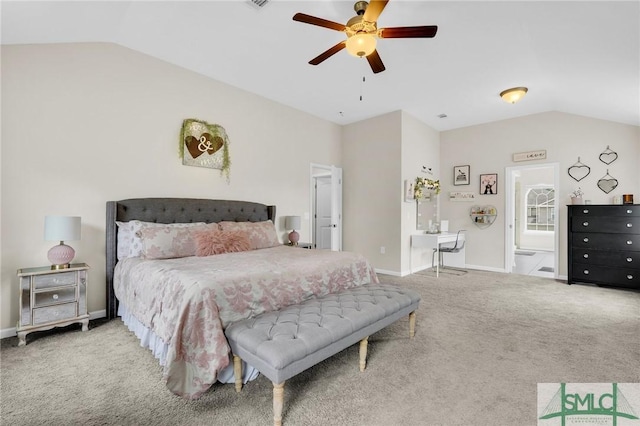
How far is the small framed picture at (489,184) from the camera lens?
5.76 m

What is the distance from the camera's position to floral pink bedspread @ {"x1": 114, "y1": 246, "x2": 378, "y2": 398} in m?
1.79

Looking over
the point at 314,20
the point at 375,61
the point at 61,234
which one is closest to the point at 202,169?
the point at 61,234

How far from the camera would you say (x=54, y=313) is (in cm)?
260

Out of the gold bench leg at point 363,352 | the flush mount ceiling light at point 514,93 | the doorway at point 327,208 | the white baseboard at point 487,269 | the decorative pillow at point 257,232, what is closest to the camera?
the gold bench leg at point 363,352

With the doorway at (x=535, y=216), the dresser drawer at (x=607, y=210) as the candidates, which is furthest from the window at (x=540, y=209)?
the dresser drawer at (x=607, y=210)

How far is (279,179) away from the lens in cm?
495

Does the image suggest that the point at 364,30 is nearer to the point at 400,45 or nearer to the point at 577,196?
the point at 400,45

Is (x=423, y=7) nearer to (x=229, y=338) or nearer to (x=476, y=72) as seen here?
(x=476, y=72)

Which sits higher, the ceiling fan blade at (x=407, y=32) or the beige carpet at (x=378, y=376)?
the ceiling fan blade at (x=407, y=32)

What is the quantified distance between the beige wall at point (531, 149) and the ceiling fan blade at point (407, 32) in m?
4.28

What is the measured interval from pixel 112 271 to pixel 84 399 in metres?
1.64

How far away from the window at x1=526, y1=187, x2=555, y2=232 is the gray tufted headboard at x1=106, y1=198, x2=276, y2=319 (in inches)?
340

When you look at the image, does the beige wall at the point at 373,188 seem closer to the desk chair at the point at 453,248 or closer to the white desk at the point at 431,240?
the white desk at the point at 431,240

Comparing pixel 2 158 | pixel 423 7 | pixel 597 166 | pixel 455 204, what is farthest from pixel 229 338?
pixel 597 166
